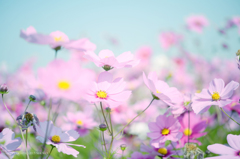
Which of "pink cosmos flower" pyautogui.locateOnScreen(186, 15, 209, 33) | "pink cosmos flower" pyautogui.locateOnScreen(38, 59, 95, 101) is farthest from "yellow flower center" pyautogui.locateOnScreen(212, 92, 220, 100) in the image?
"pink cosmos flower" pyautogui.locateOnScreen(186, 15, 209, 33)

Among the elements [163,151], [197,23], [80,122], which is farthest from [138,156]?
[197,23]

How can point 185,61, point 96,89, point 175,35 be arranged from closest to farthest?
point 96,89, point 175,35, point 185,61

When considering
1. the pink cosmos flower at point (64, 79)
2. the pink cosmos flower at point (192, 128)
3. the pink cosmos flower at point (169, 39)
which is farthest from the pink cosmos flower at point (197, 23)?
the pink cosmos flower at point (64, 79)

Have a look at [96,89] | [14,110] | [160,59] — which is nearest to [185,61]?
[160,59]

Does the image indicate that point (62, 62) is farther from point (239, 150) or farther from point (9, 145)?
point (239, 150)

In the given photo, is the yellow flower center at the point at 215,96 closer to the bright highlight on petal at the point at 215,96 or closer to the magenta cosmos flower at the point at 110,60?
the bright highlight on petal at the point at 215,96

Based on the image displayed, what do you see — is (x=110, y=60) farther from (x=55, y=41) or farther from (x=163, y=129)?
(x=163, y=129)
